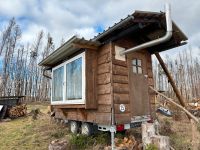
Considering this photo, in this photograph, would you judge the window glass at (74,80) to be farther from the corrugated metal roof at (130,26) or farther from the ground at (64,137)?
the ground at (64,137)

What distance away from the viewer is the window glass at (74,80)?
6617mm

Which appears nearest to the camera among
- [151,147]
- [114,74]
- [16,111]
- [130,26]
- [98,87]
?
[151,147]

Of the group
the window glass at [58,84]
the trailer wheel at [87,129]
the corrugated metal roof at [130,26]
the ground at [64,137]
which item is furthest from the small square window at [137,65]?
the window glass at [58,84]

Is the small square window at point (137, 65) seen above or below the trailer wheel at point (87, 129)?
above

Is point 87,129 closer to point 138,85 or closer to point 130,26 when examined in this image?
point 138,85

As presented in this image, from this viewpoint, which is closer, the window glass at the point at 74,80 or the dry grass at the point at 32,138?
the window glass at the point at 74,80

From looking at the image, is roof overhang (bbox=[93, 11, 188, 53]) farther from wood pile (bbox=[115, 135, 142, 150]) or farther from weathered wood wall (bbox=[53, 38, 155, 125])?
wood pile (bbox=[115, 135, 142, 150])

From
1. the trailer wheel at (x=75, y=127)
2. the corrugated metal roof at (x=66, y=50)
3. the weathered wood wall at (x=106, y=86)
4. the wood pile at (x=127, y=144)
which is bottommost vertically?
the wood pile at (x=127, y=144)

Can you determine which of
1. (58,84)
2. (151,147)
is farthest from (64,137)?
(151,147)

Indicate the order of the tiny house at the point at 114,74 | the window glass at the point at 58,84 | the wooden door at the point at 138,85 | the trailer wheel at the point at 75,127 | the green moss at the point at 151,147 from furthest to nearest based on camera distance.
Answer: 1. the window glass at the point at 58,84
2. the trailer wheel at the point at 75,127
3. the wooden door at the point at 138,85
4. the tiny house at the point at 114,74
5. the green moss at the point at 151,147

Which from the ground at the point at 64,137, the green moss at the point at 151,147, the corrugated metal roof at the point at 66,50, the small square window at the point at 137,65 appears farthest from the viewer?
the small square window at the point at 137,65

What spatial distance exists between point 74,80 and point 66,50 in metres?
1.09

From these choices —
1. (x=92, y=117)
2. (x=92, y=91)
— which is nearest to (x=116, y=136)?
(x=92, y=117)

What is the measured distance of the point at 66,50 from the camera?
279 inches
